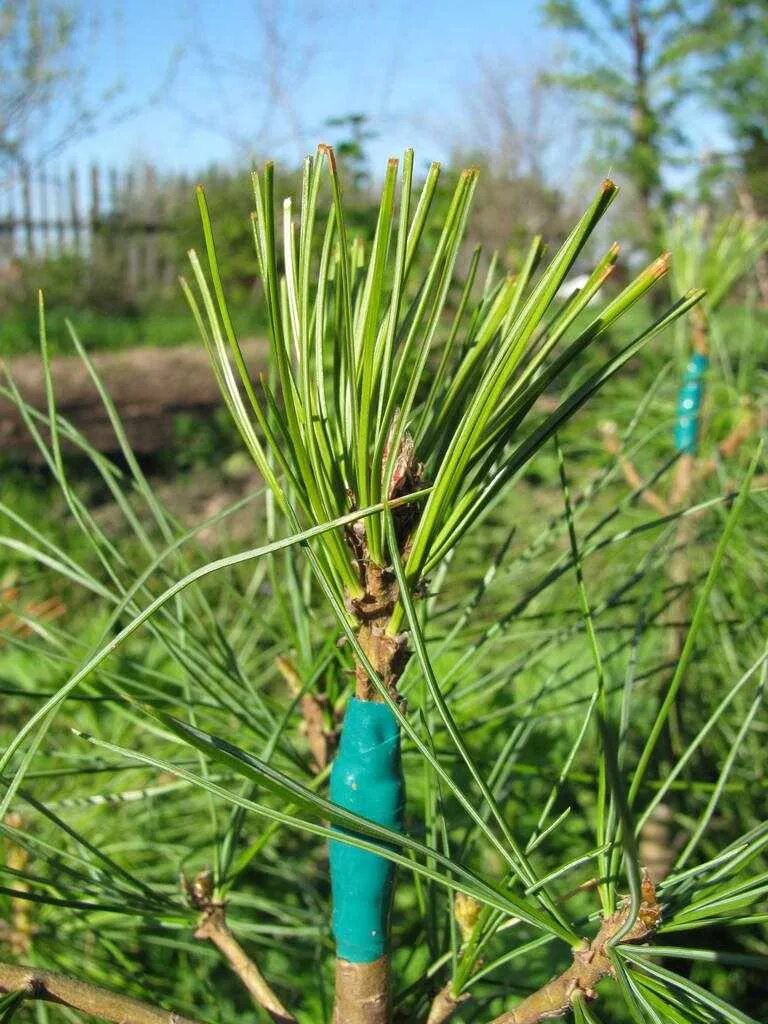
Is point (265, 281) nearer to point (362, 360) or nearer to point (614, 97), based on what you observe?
point (362, 360)

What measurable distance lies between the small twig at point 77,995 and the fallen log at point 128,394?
349cm

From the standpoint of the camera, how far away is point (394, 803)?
28cm

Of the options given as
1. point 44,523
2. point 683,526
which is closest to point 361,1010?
point 683,526

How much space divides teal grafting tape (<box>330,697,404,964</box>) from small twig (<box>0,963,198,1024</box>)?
0.21ft

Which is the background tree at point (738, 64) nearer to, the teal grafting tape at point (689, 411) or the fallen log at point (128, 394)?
the fallen log at point (128, 394)

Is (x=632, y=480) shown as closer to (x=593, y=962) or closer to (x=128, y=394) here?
(x=593, y=962)

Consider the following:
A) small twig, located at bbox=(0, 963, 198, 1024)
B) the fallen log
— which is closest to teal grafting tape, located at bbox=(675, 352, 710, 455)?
small twig, located at bbox=(0, 963, 198, 1024)

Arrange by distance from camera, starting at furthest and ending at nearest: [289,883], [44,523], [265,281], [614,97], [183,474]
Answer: [614,97], [183,474], [44,523], [289,883], [265,281]

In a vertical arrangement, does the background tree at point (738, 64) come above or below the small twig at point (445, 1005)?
above

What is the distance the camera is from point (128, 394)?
4680mm

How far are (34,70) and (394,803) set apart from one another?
645 cm

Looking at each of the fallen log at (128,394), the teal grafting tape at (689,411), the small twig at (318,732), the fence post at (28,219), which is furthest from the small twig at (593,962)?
the fence post at (28,219)

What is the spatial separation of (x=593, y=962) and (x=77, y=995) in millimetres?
146

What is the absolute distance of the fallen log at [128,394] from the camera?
3.99 meters
